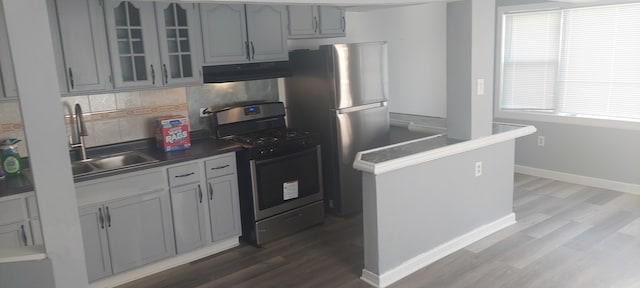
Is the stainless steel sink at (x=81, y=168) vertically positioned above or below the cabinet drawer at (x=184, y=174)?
above

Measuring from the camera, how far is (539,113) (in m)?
5.39

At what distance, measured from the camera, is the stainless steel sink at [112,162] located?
3344 mm

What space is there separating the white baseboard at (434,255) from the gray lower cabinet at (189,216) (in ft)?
4.20

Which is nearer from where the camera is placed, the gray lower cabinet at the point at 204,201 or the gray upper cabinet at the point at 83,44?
the gray upper cabinet at the point at 83,44

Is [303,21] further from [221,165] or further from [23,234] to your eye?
[23,234]

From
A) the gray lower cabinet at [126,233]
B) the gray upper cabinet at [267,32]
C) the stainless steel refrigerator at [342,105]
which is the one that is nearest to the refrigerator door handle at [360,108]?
the stainless steel refrigerator at [342,105]

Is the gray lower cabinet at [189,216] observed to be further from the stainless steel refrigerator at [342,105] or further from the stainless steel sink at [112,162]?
the stainless steel refrigerator at [342,105]

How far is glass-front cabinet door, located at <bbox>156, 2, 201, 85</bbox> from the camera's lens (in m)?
3.54

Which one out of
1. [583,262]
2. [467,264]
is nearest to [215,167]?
[467,264]

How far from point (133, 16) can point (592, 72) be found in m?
4.41

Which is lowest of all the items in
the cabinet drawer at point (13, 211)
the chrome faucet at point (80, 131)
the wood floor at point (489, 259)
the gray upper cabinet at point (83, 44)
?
the wood floor at point (489, 259)

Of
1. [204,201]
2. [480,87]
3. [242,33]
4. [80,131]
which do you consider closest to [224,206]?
[204,201]

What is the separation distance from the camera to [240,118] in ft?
13.8

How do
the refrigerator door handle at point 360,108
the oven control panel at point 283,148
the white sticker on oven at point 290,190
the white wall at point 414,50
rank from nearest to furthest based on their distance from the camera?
1. the oven control panel at point 283,148
2. the white sticker on oven at point 290,190
3. the refrigerator door handle at point 360,108
4. the white wall at point 414,50
